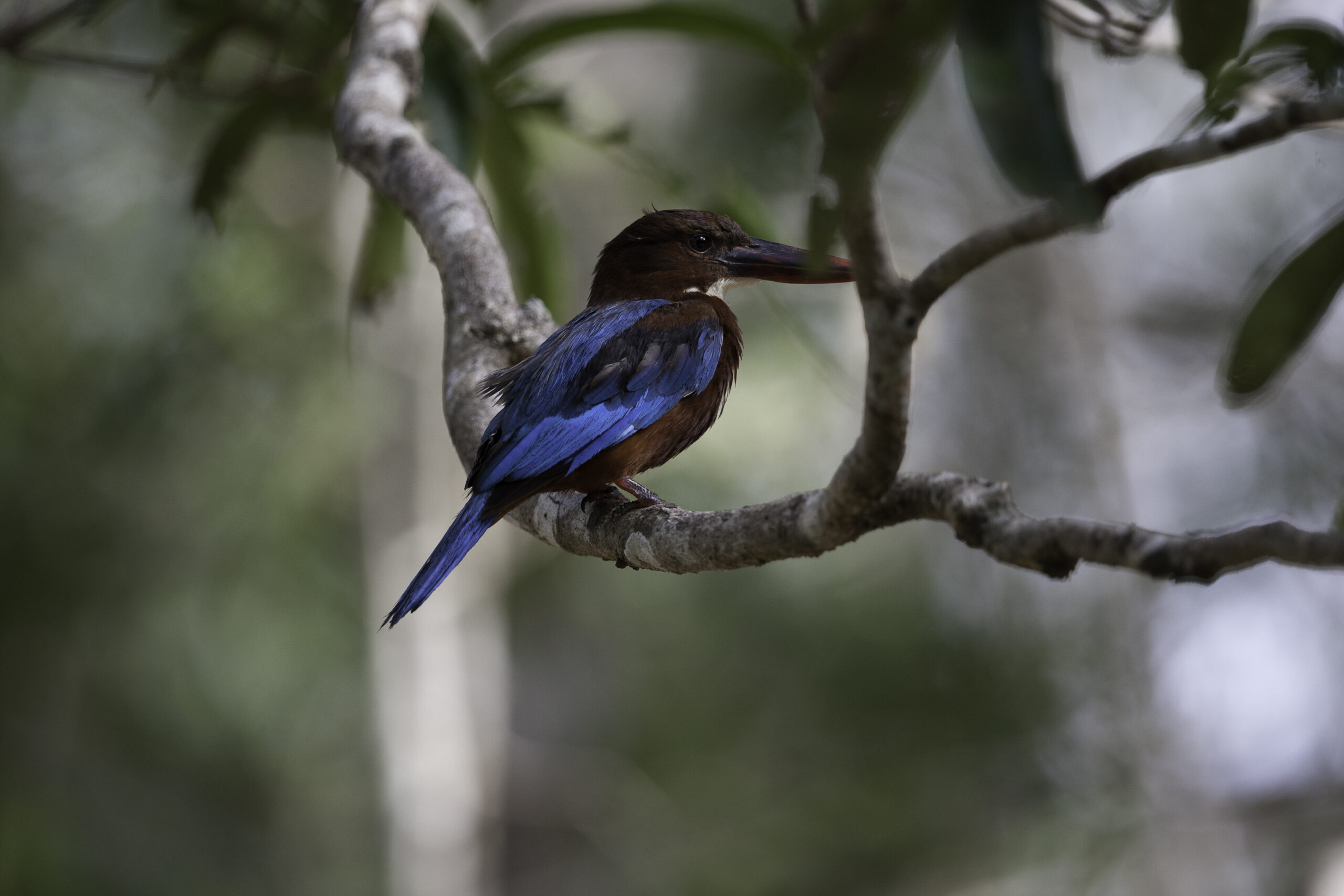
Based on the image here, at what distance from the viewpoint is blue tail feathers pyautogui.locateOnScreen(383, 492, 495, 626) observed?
2.40 m

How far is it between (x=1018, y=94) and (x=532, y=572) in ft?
32.9

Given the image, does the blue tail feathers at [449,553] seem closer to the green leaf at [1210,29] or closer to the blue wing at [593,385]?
the blue wing at [593,385]

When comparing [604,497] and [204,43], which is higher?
[204,43]

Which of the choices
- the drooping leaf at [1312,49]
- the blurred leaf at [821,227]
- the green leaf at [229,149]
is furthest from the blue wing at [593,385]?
the drooping leaf at [1312,49]

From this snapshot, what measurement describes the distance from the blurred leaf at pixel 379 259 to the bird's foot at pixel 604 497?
1.32 meters

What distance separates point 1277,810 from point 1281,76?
164 inches

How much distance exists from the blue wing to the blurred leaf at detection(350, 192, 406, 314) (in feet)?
2.81

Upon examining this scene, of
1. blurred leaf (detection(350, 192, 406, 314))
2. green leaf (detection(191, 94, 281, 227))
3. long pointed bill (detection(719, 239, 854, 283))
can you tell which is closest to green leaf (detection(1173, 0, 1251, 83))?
long pointed bill (detection(719, 239, 854, 283))

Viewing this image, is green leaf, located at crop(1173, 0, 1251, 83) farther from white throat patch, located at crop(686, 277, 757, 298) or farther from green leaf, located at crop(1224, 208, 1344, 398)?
white throat patch, located at crop(686, 277, 757, 298)

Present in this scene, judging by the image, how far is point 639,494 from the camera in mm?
2959

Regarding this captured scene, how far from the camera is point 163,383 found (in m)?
8.42

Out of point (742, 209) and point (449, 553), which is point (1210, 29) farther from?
point (742, 209)

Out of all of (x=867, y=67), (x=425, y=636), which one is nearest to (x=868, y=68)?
(x=867, y=67)

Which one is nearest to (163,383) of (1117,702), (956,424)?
(956,424)
